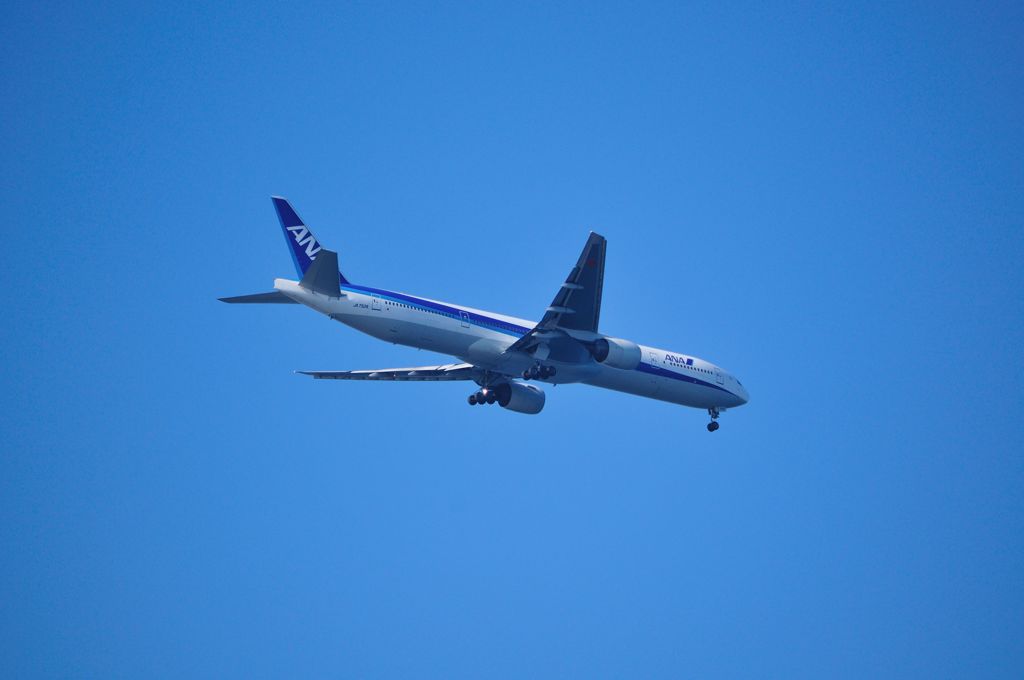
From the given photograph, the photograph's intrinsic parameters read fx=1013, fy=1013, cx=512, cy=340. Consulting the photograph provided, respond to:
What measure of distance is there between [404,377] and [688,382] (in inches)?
473

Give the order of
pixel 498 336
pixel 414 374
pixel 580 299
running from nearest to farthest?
1. pixel 580 299
2. pixel 498 336
3. pixel 414 374

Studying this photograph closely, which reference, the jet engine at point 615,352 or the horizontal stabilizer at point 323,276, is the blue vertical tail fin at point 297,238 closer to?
the horizontal stabilizer at point 323,276

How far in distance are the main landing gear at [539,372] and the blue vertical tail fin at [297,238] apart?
293 inches

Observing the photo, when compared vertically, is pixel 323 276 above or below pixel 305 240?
below

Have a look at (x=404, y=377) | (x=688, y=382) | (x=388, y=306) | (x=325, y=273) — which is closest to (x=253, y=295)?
(x=325, y=273)

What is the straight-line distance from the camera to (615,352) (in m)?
35.6

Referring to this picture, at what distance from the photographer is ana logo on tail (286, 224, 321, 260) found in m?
35.5

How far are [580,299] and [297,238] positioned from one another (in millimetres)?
10211

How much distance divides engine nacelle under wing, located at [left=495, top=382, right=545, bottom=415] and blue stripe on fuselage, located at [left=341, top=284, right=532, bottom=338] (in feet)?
14.2

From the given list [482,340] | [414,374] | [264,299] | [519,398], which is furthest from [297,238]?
[519,398]

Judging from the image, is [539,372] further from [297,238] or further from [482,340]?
[297,238]

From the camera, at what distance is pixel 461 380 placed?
143ft

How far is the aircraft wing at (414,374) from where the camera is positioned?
4234 cm

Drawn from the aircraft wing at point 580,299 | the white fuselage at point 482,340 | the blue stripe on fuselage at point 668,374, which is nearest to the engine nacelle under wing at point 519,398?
the white fuselage at point 482,340
